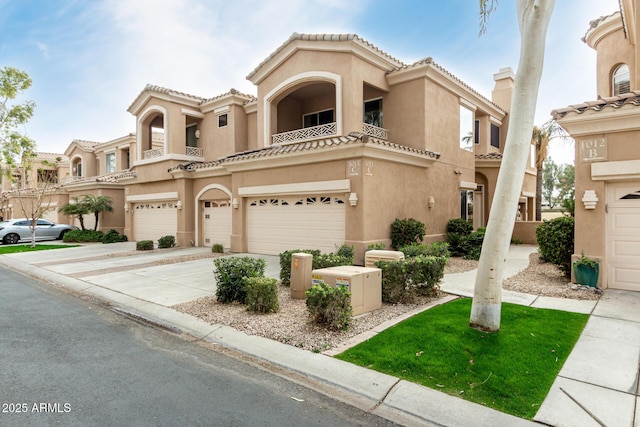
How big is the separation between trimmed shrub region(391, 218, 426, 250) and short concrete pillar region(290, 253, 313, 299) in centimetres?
580

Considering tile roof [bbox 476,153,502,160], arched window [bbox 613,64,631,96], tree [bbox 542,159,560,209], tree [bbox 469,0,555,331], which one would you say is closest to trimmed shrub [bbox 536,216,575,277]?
tree [bbox 469,0,555,331]

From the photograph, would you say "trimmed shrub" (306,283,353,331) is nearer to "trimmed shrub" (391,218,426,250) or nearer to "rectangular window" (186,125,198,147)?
"trimmed shrub" (391,218,426,250)

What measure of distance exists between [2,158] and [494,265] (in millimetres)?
31324

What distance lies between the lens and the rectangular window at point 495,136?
2211 cm

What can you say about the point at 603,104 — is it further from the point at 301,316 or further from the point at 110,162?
the point at 110,162

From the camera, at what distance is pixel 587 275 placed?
331 inches

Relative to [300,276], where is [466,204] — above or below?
above

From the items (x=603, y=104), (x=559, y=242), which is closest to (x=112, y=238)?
(x=559, y=242)

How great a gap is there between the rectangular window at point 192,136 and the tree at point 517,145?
64.8 feet

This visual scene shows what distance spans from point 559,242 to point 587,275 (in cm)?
130

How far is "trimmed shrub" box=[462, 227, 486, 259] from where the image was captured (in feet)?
45.2

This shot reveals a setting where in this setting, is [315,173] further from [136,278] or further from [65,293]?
[65,293]

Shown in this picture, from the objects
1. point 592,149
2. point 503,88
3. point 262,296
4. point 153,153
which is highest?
point 503,88

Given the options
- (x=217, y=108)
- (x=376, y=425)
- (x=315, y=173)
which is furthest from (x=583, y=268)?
(x=217, y=108)
